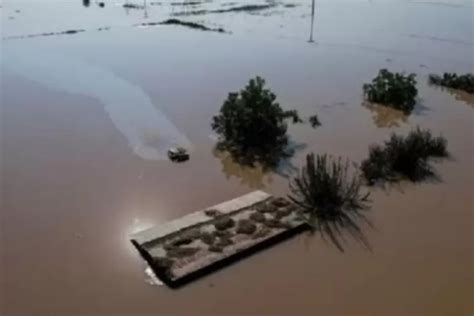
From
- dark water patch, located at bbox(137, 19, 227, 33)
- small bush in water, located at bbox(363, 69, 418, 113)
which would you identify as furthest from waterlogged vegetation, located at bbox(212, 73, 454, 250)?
dark water patch, located at bbox(137, 19, 227, 33)

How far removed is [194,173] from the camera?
18.6 feet

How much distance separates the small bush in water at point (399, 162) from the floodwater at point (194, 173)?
202 millimetres

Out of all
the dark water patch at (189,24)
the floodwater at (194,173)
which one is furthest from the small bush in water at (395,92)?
the dark water patch at (189,24)

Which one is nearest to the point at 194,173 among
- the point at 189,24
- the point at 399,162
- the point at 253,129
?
the point at 253,129

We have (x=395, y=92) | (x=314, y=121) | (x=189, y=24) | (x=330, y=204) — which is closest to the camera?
(x=330, y=204)

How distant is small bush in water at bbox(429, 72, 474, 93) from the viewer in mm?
9008

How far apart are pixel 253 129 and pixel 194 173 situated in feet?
3.01

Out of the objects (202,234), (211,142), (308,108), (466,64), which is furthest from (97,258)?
(466,64)

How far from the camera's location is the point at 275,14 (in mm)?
16328

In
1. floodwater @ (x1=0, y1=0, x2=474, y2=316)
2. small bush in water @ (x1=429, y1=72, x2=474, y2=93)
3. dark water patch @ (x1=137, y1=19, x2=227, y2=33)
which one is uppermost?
dark water patch @ (x1=137, y1=19, x2=227, y2=33)

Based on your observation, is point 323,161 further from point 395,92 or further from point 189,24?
point 189,24

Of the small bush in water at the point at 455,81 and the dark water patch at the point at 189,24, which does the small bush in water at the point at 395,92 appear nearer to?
the small bush in water at the point at 455,81

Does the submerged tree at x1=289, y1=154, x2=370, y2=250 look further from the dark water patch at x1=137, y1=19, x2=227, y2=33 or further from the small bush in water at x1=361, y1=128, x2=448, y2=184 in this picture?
the dark water patch at x1=137, y1=19, x2=227, y2=33

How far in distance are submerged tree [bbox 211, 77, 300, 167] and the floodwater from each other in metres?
0.22
